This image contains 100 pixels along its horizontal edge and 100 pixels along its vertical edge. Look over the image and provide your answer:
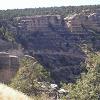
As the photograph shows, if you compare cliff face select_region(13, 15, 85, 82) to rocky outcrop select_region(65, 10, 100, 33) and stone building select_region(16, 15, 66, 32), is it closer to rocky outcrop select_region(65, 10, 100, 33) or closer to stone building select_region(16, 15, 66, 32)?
stone building select_region(16, 15, 66, 32)

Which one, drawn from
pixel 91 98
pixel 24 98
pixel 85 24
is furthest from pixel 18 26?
pixel 24 98

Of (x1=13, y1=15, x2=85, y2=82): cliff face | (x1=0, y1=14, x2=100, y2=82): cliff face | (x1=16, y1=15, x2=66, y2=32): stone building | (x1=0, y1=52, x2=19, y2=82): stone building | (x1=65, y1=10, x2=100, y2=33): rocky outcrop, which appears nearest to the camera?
(x1=0, y1=52, x2=19, y2=82): stone building

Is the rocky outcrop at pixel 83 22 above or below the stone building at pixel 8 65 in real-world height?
above

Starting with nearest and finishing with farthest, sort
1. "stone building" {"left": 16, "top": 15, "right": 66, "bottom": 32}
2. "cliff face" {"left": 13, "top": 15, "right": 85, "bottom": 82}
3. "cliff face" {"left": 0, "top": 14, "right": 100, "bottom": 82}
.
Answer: "cliff face" {"left": 13, "top": 15, "right": 85, "bottom": 82} → "cliff face" {"left": 0, "top": 14, "right": 100, "bottom": 82} → "stone building" {"left": 16, "top": 15, "right": 66, "bottom": 32}

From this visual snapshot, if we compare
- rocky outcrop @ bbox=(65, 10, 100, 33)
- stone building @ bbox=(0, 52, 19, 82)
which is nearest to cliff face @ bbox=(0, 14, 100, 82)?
rocky outcrop @ bbox=(65, 10, 100, 33)

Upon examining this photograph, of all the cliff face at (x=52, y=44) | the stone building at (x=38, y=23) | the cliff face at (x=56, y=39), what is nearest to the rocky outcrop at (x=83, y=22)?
the cliff face at (x=56, y=39)

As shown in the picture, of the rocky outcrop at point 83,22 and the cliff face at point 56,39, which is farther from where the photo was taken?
the rocky outcrop at point 83,22

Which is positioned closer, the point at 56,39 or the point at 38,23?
the point at 56,39

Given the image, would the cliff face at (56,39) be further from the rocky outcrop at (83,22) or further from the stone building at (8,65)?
the stone building at (8,65)

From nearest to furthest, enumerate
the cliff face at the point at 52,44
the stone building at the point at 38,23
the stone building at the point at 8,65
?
the stone building at the point at 8,65 < the cliff face at the point at 52,44 < the stone building at the point at 38,23

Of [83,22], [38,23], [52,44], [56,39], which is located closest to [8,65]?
[52,44]

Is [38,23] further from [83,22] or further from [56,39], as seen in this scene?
[83,22]

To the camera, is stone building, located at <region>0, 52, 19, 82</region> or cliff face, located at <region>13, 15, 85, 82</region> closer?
stone building, located at <region>0, 52, 19, 82</region>

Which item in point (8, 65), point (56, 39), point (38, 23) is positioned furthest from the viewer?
point (38, 23)
